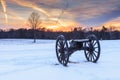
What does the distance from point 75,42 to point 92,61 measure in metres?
1.35

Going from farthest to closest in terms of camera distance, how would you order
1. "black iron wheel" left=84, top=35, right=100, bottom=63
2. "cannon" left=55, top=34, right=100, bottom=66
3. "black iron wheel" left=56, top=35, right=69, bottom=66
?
"black iron wheel" left=84, top=35, right=100, bottom=63 → "cannon" left=55, top=34, right=100, bottom=66 → "black iron wheel" left=56, top=35, right=69, bottom=66

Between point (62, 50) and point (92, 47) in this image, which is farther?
point (92, 47)

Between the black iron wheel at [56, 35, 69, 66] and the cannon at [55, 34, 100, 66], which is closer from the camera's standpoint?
the black iron wheel at [56, 35, 69, 66]

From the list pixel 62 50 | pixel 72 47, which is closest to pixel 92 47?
pixel 72 47

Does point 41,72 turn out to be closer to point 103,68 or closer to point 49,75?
point 49,75

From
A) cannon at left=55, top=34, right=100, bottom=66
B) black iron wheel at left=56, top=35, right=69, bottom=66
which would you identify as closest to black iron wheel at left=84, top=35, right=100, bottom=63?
cannon at left=55, top=34, right=100, bottom=66

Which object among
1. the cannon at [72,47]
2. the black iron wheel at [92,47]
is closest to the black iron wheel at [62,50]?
the cannon at [72,47]

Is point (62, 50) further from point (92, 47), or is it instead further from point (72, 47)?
point (92, 47)

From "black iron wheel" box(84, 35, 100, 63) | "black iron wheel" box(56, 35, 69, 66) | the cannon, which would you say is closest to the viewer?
"black iron wheel" box(56, 35, 69, 66)

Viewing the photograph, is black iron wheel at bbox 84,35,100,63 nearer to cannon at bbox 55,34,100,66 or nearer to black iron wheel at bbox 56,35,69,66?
cannon at bbox 55,34,100,66

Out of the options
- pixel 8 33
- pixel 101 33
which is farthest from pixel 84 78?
pixel 8 33

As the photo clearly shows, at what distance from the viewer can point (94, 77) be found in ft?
33.9

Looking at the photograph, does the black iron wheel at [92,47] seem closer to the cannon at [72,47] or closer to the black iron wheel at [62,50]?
A: the cannon at [72,47]

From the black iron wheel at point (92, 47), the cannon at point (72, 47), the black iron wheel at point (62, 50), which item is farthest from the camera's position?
the black iron wheel at point (92, 47)
